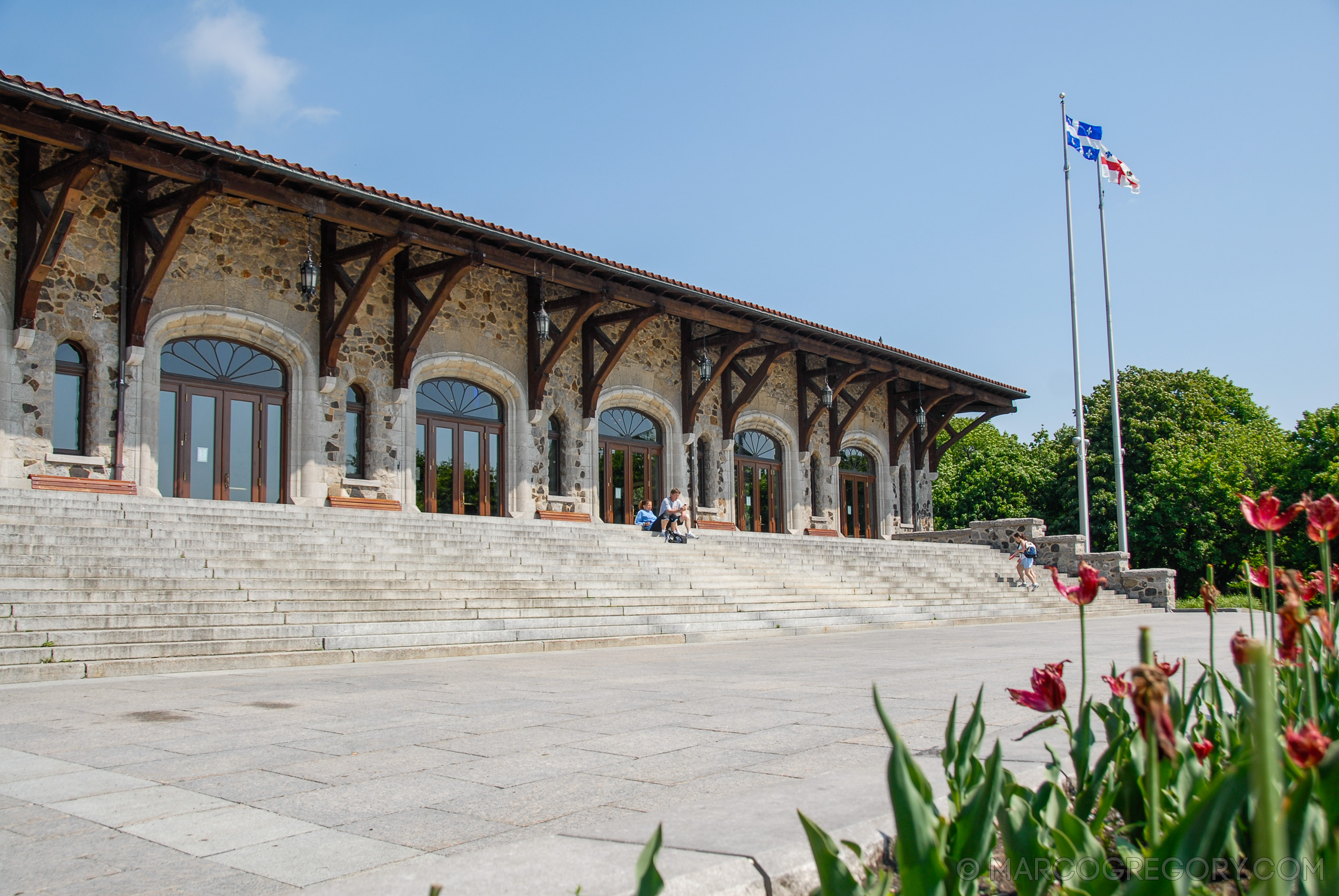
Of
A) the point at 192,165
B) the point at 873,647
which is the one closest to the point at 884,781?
the point at 873,647

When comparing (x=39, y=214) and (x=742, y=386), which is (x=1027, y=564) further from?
(x=39, y=214)

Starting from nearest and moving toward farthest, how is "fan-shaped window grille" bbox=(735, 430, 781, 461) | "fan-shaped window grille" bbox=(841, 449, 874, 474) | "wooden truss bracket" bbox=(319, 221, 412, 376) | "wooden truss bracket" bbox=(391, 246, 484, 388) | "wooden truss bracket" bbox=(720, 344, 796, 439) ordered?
"wooden truss bracket" bbox=(319, 221, 412, 376) < "wooden truss bracket" bbox=(391, 246, 484, 388) < "wooden truss bracket" bbox=(720, 344, 796, 439) < "fan-shaped window grille" bbox=(735, 430, 781, 461) < "fan-shaped window grille" bbox=(841, 449, 874, 474)

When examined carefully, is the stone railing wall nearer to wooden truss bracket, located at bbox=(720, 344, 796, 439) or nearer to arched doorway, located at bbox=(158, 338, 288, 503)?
wooden truss bracket, located at bbox=(720, 344, 796, 439)

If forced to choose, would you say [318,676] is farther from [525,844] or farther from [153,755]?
[525,844]

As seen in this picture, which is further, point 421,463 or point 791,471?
point 791,471

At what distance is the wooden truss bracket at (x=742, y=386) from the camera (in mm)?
21953

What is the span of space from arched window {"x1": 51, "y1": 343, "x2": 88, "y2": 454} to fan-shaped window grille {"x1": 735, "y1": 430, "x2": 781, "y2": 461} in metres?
13.8

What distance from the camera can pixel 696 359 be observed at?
22.3 m

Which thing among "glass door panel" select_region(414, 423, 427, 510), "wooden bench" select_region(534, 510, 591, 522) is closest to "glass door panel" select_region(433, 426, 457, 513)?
"glass door panel" select_region(414, 423, 427, 510)

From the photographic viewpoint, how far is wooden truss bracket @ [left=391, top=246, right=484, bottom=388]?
1655 cm

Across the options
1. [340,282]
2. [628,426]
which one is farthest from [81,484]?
[628,426]

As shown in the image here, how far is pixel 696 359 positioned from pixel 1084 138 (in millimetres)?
10013

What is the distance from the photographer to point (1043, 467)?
3600cm

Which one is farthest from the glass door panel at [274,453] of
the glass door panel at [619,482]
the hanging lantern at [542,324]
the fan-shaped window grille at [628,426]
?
the glass door panel at [619,482]
